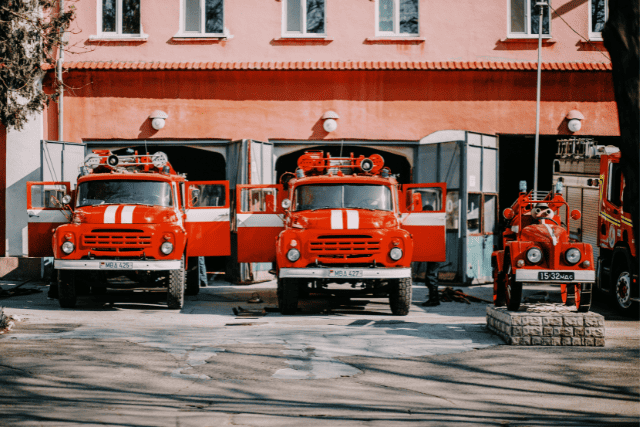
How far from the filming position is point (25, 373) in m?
7.23

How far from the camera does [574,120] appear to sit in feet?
53.5

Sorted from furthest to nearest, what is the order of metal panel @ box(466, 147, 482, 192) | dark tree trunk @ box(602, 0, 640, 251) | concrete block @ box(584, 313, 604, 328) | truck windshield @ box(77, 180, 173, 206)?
metal panel @ box(466, 147, 482, 192) → truck windshield @ box(77, 180, 173, 206) → concrete block @ box(584, 313, 604, 328) → dark tree trunk @ box(602, 0, 640, 251)

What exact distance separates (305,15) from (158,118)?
409 centimetres

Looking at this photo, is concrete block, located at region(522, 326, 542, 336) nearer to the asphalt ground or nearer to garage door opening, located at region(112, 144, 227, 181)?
the asphalt ground

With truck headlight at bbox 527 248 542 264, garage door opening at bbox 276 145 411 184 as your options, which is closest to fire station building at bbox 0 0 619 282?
garage door opening at bbox 276 145 411 184

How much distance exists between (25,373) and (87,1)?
11.7 metres

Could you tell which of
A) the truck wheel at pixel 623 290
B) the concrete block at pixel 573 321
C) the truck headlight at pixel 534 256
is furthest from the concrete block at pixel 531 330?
the truck wheel at pixel 623 290

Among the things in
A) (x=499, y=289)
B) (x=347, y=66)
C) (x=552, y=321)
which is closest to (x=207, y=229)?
(x=499, y=289)

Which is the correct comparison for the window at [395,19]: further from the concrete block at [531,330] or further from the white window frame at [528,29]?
the concrete block at [531,330]

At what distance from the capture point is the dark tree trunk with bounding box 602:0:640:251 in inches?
173

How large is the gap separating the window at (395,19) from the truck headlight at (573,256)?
8.46 meters

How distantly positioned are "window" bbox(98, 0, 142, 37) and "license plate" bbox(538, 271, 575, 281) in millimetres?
11105

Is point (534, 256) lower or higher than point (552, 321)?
higher

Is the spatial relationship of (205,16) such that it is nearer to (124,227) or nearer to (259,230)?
(259,230)
